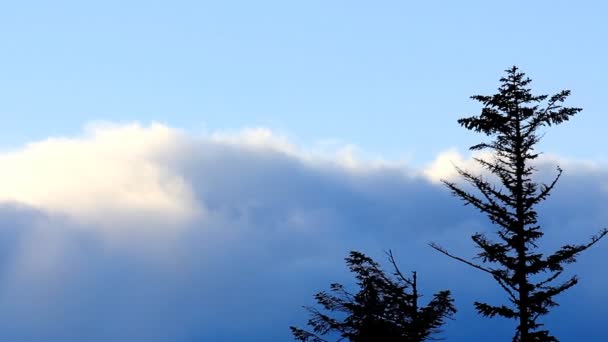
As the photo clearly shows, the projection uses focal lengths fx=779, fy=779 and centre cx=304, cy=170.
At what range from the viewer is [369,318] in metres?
21.5

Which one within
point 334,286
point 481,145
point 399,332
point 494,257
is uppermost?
point 481,145

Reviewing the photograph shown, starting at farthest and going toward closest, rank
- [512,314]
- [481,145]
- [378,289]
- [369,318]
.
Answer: [481,145], [512,314], [378,289], [369,318]

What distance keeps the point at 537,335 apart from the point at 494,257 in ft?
9.19

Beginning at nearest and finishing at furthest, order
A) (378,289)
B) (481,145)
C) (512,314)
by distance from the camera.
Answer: (378,289) < (512,314) < (481,145)

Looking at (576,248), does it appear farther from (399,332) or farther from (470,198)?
(399,332)

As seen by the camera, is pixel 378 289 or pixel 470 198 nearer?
pixel 378 289

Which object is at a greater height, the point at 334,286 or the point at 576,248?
the point at 576,248

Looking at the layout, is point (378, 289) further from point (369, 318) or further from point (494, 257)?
point (494, 257)

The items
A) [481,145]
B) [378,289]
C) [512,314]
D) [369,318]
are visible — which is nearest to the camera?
[369,318]

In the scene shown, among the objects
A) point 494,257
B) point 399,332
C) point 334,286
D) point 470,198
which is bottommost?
point 399,332

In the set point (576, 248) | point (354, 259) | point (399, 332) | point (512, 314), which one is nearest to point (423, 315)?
point (399, 332)

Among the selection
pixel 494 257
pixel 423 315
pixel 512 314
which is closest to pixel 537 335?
pixel 512 314

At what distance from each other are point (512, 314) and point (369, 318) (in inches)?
236

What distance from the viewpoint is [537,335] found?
24391mm
